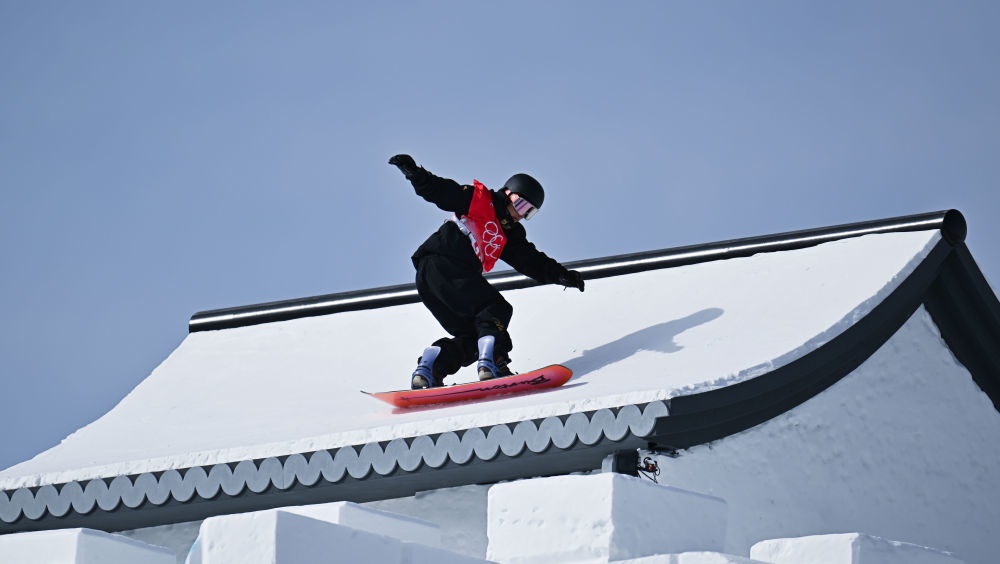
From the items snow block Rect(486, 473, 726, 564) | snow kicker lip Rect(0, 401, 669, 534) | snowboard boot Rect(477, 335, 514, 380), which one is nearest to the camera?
snow block Rect(486, 473, 726, 564)

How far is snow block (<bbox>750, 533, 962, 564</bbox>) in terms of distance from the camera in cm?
485

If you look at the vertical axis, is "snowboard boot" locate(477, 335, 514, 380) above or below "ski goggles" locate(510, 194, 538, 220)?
below

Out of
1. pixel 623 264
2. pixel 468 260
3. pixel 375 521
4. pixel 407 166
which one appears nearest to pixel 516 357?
pixel 468 260

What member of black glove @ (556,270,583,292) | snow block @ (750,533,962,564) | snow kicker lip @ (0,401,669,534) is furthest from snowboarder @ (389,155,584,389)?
snow block @ (750,533,962,564)

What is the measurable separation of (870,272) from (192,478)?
12.6 ft

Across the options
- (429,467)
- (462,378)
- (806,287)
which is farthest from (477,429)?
(806,287)

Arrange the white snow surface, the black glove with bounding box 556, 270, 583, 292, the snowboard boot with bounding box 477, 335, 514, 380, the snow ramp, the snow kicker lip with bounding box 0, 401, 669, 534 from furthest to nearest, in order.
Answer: the black glove with bounding box 556, 270, 583, 292 → the snowboard boot with bounding box 477, 335, 514, 380 → the white snow surface → the snow ramp → the snow kicker lip with bounding box 0, 401, 669, 534

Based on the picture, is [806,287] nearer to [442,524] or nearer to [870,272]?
[870,272]

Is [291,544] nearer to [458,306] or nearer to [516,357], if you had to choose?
[458,306]

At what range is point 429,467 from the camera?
699cm

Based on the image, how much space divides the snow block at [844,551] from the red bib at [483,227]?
3.67m

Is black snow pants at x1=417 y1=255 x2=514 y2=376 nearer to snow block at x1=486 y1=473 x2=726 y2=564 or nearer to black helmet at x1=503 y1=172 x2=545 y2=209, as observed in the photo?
black helmet at x1=503 y1=172 x2=545 y2=209

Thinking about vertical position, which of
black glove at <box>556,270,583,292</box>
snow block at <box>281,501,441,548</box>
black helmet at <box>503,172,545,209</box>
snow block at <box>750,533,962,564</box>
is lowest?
snow block at <box>750,533,962,564</box>

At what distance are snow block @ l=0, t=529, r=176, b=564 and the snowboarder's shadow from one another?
3.41m
